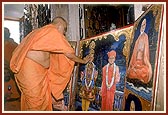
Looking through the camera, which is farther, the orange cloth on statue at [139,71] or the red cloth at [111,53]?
the red cloth at [111,53]

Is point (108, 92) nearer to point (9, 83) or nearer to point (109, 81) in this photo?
point (109, 81)

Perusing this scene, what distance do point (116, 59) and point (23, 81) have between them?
0.64 m

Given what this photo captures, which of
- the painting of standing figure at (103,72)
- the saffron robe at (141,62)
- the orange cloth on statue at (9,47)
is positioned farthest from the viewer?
the orange cloth on statue at (9,47)

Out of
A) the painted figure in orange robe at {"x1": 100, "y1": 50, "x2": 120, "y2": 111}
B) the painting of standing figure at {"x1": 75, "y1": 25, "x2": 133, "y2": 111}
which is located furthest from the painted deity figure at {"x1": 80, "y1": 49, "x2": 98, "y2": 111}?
the painted figure in orange robe at {"x1": 100, "y1": 50, "x2": 120, "y2": 111}

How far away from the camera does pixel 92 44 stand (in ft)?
6.42

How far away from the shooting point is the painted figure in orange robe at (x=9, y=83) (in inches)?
73.5

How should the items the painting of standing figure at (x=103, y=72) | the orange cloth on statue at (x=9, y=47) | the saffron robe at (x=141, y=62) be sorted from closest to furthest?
the saffron robe at (x=141, y=62) → the painting of standing figure at (x=103, y=72) → the orange cloth on statue at (x=9, y=47)

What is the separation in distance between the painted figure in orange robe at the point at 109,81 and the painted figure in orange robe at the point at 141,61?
14cm

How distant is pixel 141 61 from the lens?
5.13 feet

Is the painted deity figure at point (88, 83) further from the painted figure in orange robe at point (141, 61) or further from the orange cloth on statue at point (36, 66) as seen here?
the painted figure in orange robe at point (141, 61)

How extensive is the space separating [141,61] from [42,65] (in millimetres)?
694

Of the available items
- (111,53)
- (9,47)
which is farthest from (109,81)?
(9,47)

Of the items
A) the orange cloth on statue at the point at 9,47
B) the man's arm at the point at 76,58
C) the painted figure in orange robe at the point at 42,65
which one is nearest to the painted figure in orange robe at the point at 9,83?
the orange cloth on statue at the point at 9,47

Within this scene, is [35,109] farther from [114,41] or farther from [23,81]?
[114,41]
